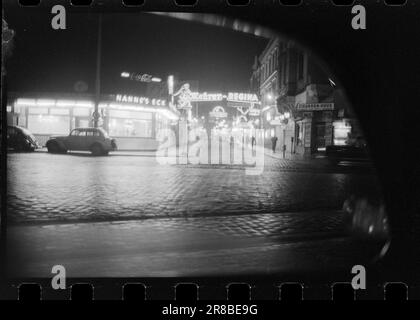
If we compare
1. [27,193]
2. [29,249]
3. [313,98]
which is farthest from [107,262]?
Answer: [313,98]

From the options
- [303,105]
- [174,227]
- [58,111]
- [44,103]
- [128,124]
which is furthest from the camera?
[128,124]

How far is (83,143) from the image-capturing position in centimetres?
2709

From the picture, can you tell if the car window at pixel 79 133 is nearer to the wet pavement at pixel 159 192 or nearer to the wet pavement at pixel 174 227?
the wet pavement at pixel 159 192

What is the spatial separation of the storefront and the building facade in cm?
1102

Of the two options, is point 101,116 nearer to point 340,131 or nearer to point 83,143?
point 83,143

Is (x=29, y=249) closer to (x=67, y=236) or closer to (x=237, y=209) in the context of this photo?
(x=67, y=236)

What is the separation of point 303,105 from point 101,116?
13.6 meters

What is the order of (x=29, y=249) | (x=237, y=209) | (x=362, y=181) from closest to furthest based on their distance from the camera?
(x=29, y=249) < (x=237, y=209) < (x=362, y=181)

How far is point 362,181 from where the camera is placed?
15758 millimetres

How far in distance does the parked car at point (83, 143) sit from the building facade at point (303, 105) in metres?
11.7

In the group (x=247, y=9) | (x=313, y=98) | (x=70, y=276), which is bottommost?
(x=70, y=276)

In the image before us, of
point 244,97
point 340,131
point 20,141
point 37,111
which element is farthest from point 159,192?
point 244,97

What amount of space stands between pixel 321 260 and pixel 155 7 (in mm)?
3985

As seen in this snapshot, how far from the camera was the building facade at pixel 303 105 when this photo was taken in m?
26.9
